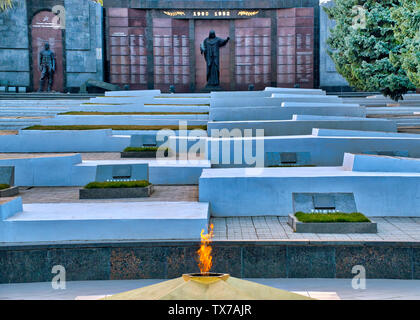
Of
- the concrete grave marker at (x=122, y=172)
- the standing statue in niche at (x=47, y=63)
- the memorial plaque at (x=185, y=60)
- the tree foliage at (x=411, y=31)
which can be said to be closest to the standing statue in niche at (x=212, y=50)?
the memorial plaque at (x=185, y=60)

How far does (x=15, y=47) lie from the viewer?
45.9 m

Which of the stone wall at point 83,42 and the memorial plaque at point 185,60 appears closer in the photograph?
the stone wall at point 83,42

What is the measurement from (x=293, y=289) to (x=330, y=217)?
2640 mm

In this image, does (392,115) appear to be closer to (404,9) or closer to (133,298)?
(404,9)

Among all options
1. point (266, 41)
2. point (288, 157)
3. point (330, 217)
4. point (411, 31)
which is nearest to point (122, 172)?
point (288, 157)

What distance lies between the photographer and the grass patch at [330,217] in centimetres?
1230

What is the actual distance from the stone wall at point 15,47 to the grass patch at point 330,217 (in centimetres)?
3938

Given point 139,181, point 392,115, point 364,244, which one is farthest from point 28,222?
point 392,115

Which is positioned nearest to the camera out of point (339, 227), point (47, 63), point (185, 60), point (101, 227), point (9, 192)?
point (101, 227)

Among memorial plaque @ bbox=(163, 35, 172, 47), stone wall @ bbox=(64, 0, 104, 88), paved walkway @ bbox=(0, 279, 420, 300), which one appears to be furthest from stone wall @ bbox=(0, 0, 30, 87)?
paved walkway @ bbox=(0, 279, 420, 300)

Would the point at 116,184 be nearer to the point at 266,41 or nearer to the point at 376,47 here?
the point at 376,47

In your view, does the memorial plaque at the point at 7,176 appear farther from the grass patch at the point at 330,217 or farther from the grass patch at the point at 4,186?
the grass patch at the point at 330,217

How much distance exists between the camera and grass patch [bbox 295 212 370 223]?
1230 cm
